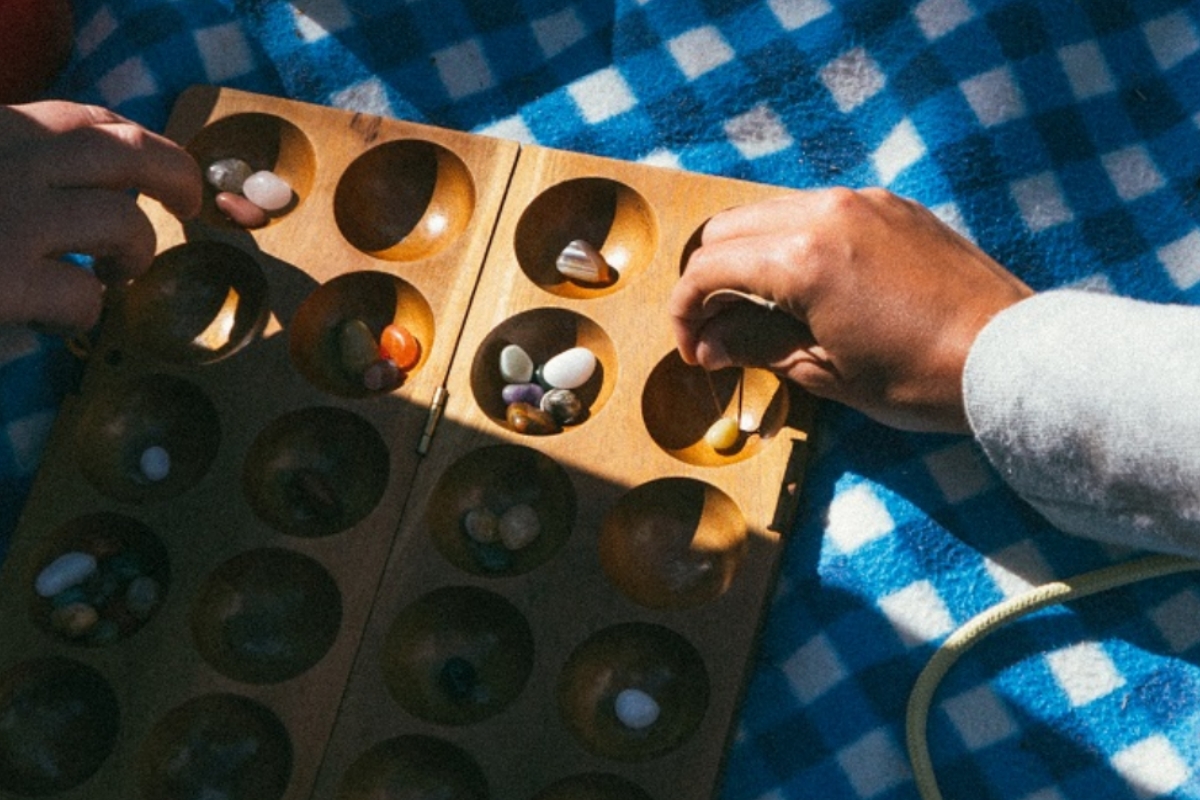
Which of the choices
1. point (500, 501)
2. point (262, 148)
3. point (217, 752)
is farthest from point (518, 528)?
point (262, 148)

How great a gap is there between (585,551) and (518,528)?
0.16ft

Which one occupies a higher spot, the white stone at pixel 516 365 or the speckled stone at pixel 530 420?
the white stone at pixel 516 365

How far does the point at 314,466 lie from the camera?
0.88 metres

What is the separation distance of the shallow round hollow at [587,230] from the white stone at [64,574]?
35 centimetres

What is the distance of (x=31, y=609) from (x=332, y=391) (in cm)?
24

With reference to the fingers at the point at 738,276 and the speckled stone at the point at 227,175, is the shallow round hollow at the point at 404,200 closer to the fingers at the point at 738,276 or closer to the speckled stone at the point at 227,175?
the speckled stone at the point at 227,175

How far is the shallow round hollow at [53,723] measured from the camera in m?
0.82

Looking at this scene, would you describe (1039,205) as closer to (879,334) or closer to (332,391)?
(879,334)

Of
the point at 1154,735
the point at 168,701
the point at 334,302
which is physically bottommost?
the point at 1154,735

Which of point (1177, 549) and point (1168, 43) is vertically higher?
point (1168, 43)

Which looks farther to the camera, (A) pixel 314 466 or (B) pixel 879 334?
(A) pixel 314 466

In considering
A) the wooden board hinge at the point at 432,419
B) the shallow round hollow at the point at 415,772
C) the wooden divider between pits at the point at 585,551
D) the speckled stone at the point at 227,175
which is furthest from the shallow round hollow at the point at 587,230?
the shallow round hollow at the point at 415,772

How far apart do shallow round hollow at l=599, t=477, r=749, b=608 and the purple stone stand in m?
0.09

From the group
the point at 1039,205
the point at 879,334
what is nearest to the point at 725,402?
the point at 879,334
